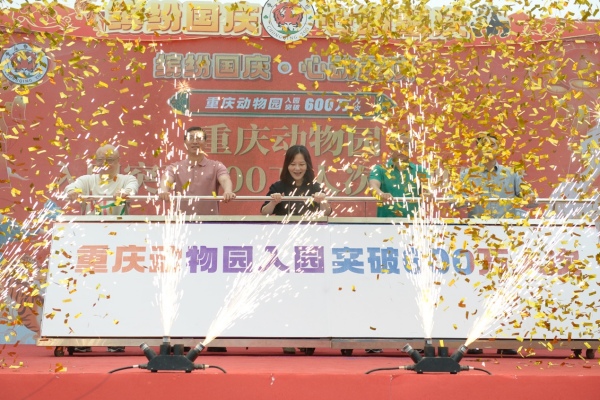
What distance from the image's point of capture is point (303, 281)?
16.5 ft

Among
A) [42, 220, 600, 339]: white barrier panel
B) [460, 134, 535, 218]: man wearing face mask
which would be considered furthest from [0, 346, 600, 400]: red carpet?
[460, 134, 535, 218]: man wearing face mask

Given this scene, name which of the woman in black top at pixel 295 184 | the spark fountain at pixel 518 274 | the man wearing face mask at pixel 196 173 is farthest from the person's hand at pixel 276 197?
the spark fountain at pixel 518 274

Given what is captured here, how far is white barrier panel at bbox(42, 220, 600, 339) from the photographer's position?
4.98m

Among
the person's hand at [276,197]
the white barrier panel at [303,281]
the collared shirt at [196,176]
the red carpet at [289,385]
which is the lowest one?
the red carpet at [289,385]

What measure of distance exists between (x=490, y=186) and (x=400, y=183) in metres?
0.73

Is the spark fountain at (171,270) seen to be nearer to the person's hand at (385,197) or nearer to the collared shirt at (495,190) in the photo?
the person's hand at (385,197)

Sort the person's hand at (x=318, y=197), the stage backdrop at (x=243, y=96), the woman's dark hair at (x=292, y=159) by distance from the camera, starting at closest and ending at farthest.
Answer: the person's hand at (x=318, y=197), the woman's dark hair at (x=292, y=159), the stage backdrop at (x=243, y=96)

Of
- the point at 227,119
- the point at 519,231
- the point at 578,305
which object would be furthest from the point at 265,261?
the point at 227,119

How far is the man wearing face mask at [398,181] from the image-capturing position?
5312mm

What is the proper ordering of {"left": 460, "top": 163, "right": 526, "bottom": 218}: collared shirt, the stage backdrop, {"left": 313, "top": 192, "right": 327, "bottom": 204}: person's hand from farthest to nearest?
the stage backdrop < {"left": 313, "top": 192, "right": 327, "bottom": 204}: person's hand < {"left": 460, "top": 163, "right": 526, "bottom": 218}: collared shirt

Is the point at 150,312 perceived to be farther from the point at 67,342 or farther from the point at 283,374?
the point at 283,374

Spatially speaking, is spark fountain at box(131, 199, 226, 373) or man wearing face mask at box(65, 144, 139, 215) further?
man wearing face mask at box(65, 144, 139, 215)

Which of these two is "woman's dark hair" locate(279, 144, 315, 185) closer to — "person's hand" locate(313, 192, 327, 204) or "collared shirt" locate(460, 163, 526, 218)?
"person's hand" locate(313, 192, 327, 204)

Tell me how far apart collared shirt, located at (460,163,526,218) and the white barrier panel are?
0.78 ft
